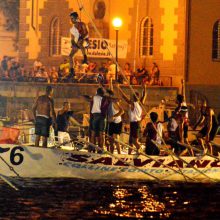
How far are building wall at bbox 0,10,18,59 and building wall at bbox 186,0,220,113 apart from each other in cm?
1569

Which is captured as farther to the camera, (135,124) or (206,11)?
(206,11)

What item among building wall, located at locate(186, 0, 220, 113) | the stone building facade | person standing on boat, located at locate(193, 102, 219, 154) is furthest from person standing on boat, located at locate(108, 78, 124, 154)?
building wall, located at locate(186, 0, 220, 113)

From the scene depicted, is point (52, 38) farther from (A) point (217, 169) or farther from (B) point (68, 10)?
(A) point (217, 169)

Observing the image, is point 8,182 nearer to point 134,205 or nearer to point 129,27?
point 134,205

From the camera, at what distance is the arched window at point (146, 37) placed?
42.1 metres

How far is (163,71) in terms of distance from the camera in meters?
41.2

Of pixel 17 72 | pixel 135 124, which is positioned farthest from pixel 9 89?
pixel 135 124

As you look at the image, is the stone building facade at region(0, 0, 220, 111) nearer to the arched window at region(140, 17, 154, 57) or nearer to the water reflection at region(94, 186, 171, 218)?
the arched window at region(140, 17, 154, 57)

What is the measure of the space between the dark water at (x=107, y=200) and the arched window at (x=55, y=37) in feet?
60.8

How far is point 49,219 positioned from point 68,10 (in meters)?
24.1

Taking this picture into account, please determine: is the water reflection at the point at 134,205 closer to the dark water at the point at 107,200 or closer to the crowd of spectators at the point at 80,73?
the dark water at the point at 107,200

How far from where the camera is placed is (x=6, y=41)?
53875mm

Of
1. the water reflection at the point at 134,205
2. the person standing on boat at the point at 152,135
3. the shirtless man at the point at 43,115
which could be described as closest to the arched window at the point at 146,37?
the person standing on boat at the point at 152,135

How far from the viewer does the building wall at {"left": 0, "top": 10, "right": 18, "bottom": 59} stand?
5362cm
